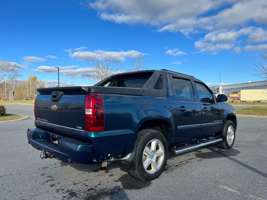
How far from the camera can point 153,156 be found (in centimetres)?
483

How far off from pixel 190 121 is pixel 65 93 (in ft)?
8.80

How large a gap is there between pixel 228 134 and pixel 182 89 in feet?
8.29

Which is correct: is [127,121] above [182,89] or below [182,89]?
below

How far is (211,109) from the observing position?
6648 millimetres

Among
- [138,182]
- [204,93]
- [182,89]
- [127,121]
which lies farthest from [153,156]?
[204,93]

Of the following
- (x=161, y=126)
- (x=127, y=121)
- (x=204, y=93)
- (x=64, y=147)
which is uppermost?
(x=204, y=93)

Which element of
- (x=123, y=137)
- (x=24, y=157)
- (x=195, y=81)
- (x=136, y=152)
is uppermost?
(x=195, y=81)

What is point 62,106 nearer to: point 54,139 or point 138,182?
point 54,139

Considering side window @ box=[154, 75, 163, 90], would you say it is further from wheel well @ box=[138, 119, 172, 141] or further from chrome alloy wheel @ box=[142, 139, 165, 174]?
chrome alloy wheel @ box=[142, 139, 165, 174]

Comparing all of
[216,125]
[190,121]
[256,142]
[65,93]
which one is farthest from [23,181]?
[256,142]

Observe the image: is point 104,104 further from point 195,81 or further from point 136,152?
point 195,81

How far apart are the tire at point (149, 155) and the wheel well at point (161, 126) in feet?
0.37

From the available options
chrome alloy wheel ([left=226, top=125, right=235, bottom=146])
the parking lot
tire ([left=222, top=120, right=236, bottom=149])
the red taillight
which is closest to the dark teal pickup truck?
the red taillight

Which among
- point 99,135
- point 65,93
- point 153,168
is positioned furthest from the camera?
point 153,168
